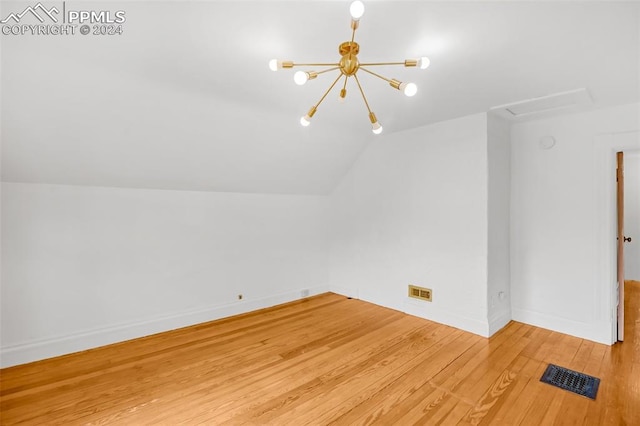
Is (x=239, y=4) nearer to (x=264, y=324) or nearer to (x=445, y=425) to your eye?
(x=445, y=425)

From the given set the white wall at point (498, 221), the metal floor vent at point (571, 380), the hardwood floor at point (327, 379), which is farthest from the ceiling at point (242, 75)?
the metal floor vent at point (571, 380)

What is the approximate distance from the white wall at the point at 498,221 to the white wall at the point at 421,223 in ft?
0.30

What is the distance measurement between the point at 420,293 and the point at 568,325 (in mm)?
1488

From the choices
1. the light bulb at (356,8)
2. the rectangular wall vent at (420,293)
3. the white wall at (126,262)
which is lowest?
the rectangular wall vent at (420,293)

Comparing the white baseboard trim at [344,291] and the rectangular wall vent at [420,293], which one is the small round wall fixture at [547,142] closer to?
the rectangular wall vent at [420,293]

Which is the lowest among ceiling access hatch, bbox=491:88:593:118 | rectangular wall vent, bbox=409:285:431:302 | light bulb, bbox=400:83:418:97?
rectangular wall vent, bbox=409:285:431:302

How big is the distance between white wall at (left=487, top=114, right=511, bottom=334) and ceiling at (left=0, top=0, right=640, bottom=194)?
49 centimetres

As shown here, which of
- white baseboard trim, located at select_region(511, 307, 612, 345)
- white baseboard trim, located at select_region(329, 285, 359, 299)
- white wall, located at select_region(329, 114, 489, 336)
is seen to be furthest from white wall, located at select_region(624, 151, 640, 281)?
white baseboard trim, located at select_region(329, 285, 359, 299)

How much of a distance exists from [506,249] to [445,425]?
2.30 m

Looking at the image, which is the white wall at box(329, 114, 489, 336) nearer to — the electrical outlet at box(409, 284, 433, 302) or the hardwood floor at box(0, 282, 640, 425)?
the electrical outlet at box(409, 284, 433, 302)

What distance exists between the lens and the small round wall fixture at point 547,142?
124 inches

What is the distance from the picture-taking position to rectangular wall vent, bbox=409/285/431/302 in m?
3.48

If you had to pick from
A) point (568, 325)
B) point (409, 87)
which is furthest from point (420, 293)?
point (409, 87)

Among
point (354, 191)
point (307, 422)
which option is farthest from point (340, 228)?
point (307, 422)
